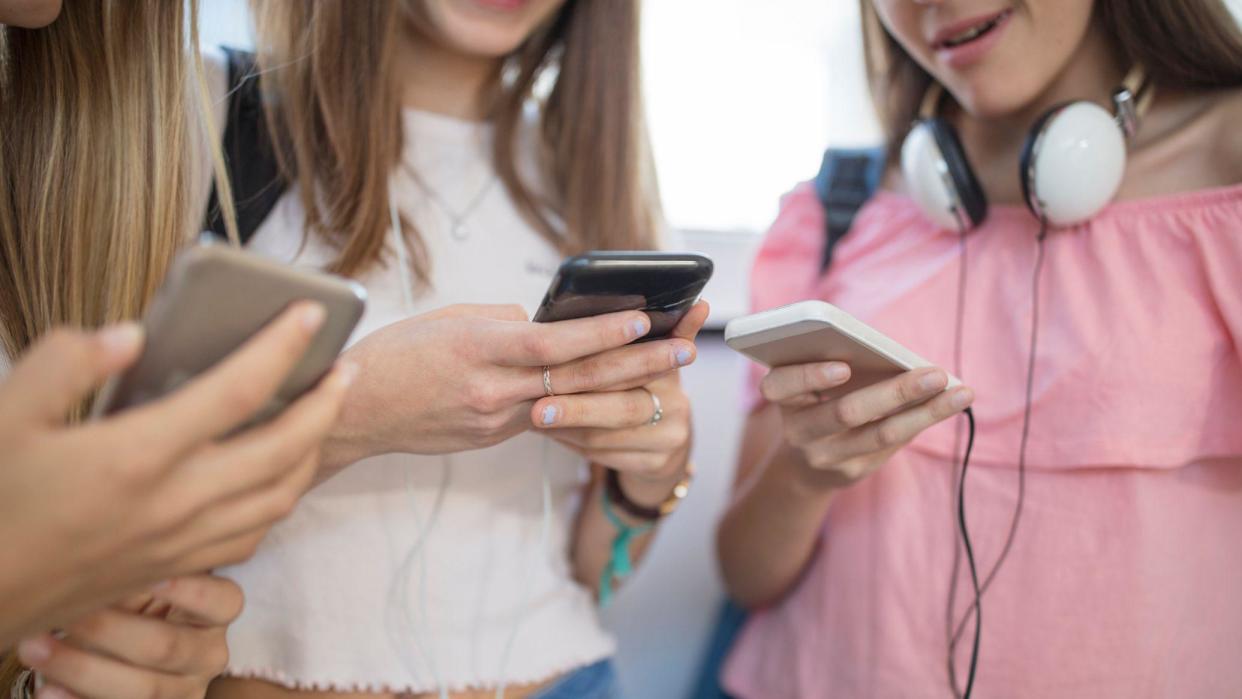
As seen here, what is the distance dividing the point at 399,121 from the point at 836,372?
0.62 metres

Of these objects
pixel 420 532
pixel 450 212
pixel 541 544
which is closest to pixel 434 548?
pixel 420 532

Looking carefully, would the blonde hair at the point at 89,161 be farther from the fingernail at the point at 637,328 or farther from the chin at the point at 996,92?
the chin at the point at 996,92

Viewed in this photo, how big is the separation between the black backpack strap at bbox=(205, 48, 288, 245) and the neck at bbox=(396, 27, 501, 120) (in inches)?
7.4

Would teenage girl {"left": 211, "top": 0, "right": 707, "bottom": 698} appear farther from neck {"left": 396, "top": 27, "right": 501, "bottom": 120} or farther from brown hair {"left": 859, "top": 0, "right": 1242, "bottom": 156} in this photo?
brown hair {"left": 859, "top": 0, "right": 1242, "bottom": 156}

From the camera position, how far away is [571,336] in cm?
59

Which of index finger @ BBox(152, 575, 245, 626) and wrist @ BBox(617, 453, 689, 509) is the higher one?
index finger @ BBox(152, 575, 245, 626)

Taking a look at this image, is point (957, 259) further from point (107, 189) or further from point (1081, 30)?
point (107, 189)

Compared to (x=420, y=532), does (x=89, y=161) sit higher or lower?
higher

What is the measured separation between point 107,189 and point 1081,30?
1.03 metres

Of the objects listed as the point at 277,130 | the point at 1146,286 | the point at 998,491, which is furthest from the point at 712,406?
the point at 277,130

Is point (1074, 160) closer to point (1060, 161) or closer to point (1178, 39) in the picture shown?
point (1060, 161)

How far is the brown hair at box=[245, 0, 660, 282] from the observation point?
90cm

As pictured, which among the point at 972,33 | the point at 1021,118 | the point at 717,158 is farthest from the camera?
the point at 717,158

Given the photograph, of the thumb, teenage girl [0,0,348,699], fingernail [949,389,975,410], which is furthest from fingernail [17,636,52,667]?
fingernail [949,389,975,410]
